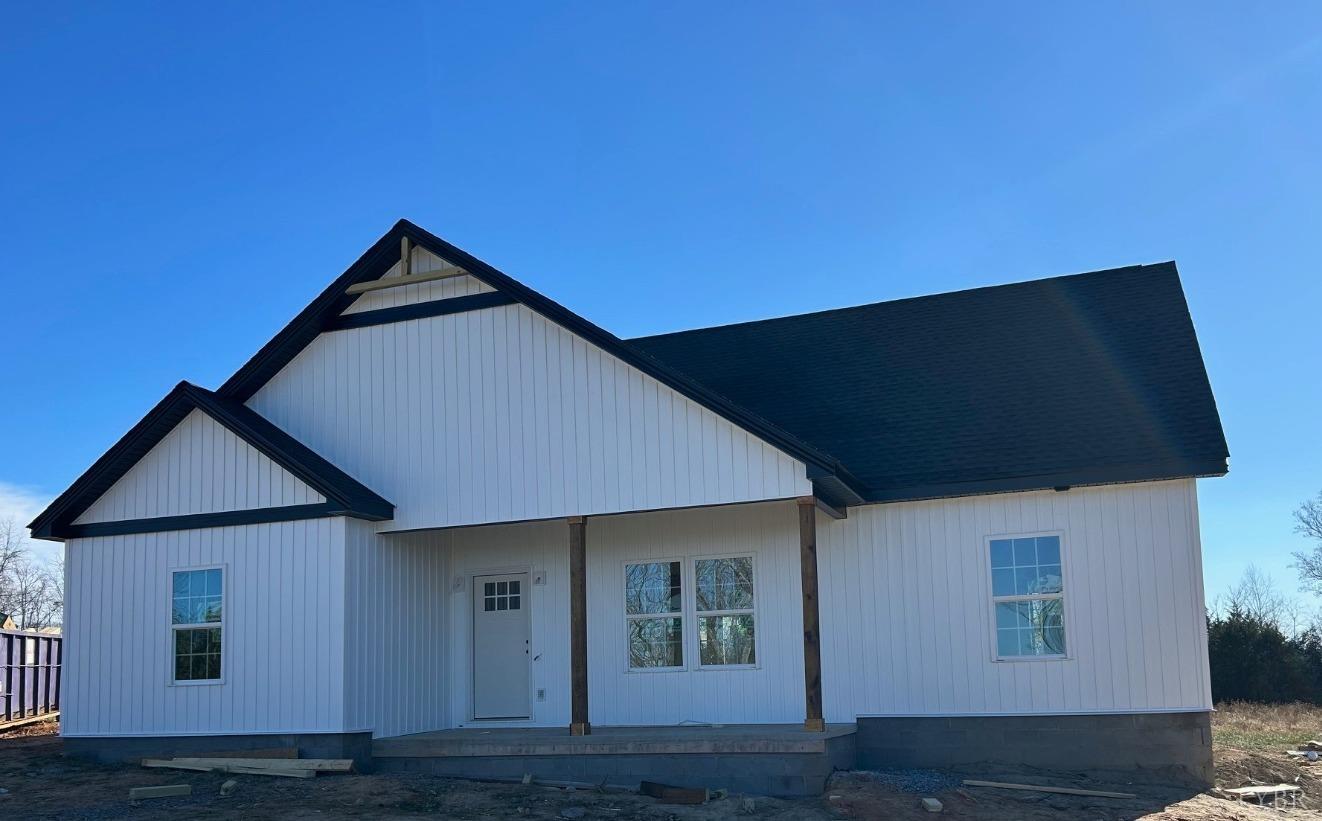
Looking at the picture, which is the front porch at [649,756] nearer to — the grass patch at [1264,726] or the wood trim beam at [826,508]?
the wood trim beam at [826,508]

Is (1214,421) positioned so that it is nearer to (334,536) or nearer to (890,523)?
(890,523)

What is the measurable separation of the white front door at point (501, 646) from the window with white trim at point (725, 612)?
2.60 meters

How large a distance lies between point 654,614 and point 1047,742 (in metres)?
5.24

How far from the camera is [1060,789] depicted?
1368 cm

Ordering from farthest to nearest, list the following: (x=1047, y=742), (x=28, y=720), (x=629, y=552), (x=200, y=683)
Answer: (x=28, y=720)
(x=629, y=552)
(x=200, y=683)
(x=1047, y=742)

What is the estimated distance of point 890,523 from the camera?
1594 cm

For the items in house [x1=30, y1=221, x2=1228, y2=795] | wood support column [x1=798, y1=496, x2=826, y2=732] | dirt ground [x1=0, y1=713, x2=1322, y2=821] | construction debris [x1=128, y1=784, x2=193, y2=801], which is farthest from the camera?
house [x1=30, y1=221, x2=1228, y2=795]

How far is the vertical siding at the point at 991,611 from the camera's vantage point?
1467 centimetres

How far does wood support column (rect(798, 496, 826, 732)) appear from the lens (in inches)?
565

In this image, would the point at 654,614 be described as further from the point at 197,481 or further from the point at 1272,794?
the point at 1272,794

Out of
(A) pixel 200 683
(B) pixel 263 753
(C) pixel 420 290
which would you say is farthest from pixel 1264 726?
(A) pixel 200 683

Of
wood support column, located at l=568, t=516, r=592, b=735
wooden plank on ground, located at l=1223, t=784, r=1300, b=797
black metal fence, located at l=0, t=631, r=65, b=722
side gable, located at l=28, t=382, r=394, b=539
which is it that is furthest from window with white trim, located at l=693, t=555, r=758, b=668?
black metal fence, located at l=0, t=631, r=65, b=722

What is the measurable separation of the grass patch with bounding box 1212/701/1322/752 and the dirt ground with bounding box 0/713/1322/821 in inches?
98.7

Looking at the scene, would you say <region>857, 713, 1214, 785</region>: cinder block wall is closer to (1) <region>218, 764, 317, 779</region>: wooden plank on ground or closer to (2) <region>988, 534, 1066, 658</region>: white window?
(2) <region>988, 534, 1066, 658</region>: white window
